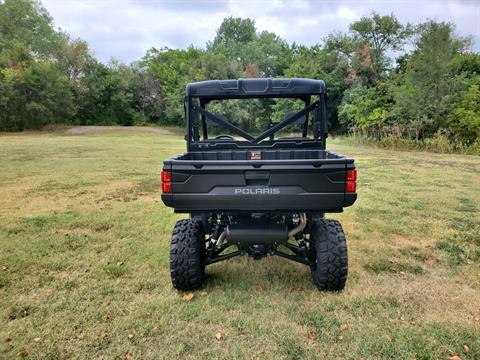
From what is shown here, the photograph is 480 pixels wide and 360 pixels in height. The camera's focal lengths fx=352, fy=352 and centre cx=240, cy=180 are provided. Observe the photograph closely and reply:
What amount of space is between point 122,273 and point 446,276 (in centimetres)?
308

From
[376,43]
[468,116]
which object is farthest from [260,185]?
[376,43]

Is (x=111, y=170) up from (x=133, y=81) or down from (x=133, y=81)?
down

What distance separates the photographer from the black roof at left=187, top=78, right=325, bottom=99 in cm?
366

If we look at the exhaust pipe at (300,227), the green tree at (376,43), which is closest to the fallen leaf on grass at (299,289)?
the exhaust pipe at (300,227)

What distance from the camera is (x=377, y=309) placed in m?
2.69

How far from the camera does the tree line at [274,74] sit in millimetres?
17984

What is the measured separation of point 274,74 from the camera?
38.7 m

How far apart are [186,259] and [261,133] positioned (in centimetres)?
171

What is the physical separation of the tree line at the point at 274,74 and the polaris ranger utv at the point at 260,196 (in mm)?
1338

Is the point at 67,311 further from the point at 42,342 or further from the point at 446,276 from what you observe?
the point at 446,276

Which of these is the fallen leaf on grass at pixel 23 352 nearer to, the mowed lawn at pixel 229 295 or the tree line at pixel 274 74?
the mowed lawn at pixel 229 295

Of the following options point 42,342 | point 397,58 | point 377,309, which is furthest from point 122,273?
point 397,58

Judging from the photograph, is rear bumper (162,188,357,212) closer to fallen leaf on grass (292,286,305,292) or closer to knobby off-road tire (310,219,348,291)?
knobby off-road tire (310,219,348,291)

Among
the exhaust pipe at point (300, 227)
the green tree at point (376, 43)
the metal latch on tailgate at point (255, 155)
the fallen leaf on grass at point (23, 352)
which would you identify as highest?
the green tree at point (376, 43)
